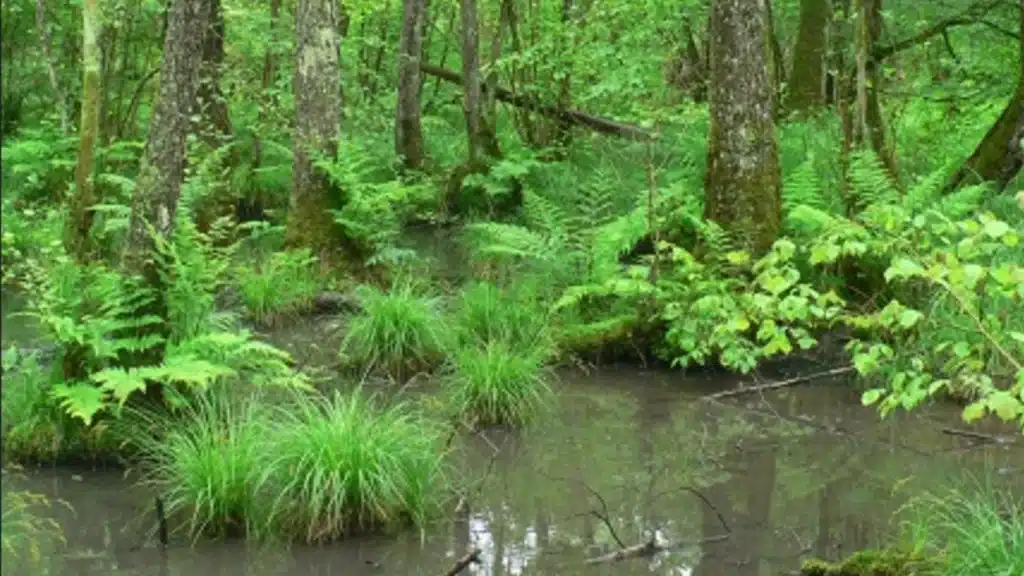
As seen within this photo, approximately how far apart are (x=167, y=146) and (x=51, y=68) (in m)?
9.59

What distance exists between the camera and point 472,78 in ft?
55.8

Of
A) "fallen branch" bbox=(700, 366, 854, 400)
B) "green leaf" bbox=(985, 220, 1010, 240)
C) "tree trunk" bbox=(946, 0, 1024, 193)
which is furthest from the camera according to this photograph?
"tree trunk" bbox=(946, 0, 1024, 193)

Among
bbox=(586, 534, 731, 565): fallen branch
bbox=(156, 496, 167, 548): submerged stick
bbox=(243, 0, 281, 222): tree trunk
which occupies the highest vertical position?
bbox=(243, 0, 281, 222): tree trunk

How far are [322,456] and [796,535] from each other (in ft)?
8.44

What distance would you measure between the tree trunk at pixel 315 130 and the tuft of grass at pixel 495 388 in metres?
4.42

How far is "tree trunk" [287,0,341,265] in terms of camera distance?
12219mm

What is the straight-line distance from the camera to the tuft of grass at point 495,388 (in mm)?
8422

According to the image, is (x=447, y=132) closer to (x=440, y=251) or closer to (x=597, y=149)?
(x=597, y=149)

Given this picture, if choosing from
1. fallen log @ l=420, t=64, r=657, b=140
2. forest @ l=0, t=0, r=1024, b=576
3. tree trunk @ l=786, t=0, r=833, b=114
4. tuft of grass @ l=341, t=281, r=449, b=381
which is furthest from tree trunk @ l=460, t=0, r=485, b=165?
tuft of grass @ l=341, t=281, r=449, b=381

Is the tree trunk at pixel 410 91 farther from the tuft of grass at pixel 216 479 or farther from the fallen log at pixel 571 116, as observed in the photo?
the tuft of grass at pixel 216 479

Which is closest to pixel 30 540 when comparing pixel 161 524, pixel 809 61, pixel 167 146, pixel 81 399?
pixel 161 524

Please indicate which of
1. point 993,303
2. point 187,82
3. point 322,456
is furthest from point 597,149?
point 322,456

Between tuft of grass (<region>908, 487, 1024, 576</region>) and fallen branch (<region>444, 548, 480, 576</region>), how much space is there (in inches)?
81.4

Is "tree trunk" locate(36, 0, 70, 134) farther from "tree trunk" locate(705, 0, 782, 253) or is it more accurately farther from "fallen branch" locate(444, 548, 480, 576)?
"fallen branch" locate(444, 548, 480, 576)
